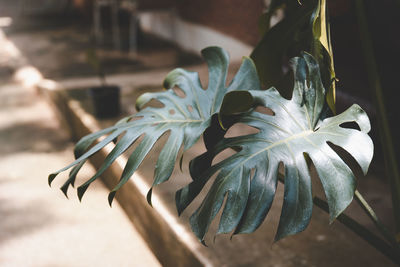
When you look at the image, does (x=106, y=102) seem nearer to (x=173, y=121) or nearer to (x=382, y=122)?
(x=173, y=121)

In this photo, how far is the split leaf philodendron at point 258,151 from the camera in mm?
926

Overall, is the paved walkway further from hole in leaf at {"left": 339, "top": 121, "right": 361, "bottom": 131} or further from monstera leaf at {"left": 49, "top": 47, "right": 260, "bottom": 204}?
hole in leaf at {"left": 339, "top": 121, "right": 361, "bottom": 131}

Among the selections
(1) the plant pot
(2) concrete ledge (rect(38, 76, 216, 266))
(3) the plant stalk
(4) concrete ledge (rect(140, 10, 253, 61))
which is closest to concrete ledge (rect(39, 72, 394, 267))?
(2) concrete ledge (rect(38, 76, 216, 266))

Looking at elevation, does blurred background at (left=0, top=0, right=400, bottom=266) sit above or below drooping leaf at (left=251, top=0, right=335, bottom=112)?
below

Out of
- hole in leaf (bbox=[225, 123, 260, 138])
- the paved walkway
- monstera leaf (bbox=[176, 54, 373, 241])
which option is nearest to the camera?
monstera leaf (bbox=[176, 54, 373, 241])

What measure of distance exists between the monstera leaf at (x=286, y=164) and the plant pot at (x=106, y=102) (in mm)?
1963

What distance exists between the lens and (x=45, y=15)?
322 inches

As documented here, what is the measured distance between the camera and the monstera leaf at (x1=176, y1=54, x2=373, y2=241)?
92cm

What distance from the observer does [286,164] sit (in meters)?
0.99

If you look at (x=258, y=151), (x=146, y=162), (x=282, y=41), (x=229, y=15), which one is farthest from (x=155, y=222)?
(x=229, y=15)

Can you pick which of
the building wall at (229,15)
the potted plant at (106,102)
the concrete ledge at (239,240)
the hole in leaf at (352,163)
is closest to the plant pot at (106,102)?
the potted plant at (106,102)

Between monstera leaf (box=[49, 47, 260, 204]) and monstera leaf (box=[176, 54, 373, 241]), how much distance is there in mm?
84

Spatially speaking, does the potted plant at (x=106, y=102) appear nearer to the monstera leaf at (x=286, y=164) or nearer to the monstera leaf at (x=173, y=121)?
the monstera leaf at (x=173, y=121)

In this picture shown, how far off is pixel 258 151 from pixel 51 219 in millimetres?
1592
